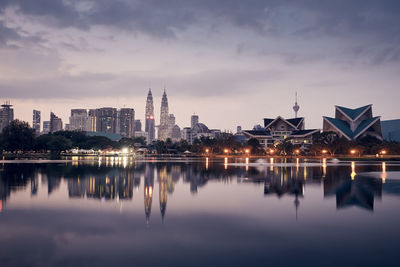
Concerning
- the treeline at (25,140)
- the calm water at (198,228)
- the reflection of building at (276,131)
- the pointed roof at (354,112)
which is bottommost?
the calm water at (198,228)

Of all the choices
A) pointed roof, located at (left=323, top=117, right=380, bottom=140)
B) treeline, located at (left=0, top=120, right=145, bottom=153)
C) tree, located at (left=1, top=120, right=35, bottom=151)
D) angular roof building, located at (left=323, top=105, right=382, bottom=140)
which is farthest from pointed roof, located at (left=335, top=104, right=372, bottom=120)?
tree, located at (left=1, top=120, right=35, bottom=151)

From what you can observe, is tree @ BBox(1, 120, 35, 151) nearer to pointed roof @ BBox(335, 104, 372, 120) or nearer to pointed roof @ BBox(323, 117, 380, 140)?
pointed roof @ BBox(323, 117, 380, 140)

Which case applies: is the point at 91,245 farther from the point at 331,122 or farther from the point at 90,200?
the point at 331,122

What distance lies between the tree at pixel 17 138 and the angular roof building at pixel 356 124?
10525 centimetres

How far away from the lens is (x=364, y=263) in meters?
8.63

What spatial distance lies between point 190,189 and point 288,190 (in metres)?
6.29

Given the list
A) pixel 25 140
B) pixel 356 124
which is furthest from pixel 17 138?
pixel 356 124

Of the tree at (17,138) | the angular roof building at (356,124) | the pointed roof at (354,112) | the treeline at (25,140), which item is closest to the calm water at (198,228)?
the tree at (17,138)

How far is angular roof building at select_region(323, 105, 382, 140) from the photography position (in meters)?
128

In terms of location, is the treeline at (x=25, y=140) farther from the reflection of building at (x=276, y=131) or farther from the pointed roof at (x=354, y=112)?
the pointed roof at (x=354, y=112)

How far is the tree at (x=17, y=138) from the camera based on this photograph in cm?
11106

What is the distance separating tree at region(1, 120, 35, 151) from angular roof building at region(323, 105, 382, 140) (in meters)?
105

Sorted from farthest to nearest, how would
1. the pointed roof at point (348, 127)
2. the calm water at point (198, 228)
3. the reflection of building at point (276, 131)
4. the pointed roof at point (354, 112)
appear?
the reflection of building at point (276, 131) → the pointed roof at point (354, 112) → the pointed roof at point (348, 127) → the calm water at point (198, 228)

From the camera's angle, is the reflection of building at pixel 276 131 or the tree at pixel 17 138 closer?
the tree at pixel 17 138
